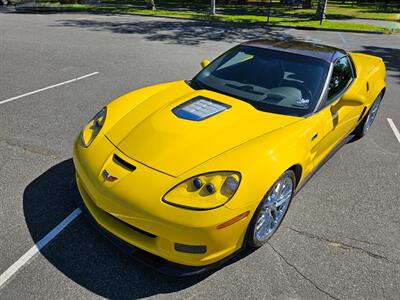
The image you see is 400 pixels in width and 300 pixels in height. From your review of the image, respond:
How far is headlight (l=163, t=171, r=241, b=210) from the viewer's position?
1963 mm

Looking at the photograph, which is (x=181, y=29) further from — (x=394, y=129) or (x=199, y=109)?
(x=199, y=109)


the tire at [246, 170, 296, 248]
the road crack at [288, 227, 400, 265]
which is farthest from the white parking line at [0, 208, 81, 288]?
the road crack at [288, 227, 400, 265]

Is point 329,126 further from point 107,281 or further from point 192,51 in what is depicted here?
point 192,51

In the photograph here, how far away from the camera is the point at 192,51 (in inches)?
365

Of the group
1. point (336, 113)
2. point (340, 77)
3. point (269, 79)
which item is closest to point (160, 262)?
point (269, 79)

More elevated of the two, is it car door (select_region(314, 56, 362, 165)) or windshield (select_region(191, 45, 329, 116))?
windshield (select_region(191, 45, 329, 116))

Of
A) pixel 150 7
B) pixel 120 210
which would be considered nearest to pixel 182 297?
pixel 120 210

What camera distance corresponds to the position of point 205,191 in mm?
2025

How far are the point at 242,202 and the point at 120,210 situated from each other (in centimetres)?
82

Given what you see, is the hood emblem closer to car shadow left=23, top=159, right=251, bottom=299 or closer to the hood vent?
car shadow left=23, top=159, right=251, bottom=299

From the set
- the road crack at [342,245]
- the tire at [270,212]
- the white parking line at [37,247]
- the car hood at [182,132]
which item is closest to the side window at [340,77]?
the car hood at [182,132]

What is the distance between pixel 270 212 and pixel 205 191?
2.32 ft

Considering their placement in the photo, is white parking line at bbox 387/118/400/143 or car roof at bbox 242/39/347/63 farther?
white parking line at bbox 387/118/400/143

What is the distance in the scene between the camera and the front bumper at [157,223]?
6.32 ft
